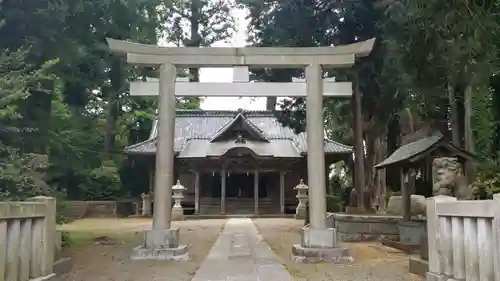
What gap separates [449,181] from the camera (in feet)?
21.9

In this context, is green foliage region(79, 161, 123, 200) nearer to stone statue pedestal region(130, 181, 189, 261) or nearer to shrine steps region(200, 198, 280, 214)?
shrine steps region(200, 198, 280, 214)

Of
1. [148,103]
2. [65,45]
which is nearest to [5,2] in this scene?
[65,45]

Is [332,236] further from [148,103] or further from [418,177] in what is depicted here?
[148,103]

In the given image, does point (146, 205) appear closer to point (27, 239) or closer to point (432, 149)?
point (432, 149)

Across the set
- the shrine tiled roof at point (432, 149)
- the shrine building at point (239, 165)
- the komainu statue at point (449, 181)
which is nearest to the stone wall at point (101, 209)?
the shrine building at point (239, 165)

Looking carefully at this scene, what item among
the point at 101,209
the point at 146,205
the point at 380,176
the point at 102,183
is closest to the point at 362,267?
the point at 380,176

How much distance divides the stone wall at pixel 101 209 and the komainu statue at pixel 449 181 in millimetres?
20450

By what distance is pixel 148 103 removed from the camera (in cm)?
3164

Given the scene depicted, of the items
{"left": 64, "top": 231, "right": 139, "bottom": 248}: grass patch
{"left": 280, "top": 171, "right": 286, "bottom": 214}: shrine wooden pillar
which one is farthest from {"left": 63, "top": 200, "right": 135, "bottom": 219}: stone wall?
{"left": 64, "top": 231, "right": 139, "bottom": 248}: grass patch

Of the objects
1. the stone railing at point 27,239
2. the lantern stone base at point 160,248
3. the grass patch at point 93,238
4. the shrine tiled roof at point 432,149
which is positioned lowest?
the grass patch at point 93,238

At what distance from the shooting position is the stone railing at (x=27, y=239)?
4832 mm

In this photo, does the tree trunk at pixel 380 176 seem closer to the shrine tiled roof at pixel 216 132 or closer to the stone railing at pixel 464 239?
the shrine tiled roof at pixel 216 132

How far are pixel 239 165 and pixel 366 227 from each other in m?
12.8

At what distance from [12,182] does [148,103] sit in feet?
85.0
